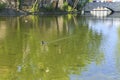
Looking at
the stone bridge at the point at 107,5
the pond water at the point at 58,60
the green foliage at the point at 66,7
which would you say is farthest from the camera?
the stone bridge at the point at 107,5

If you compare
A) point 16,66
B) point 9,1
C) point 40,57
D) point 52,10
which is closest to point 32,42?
point 40,57

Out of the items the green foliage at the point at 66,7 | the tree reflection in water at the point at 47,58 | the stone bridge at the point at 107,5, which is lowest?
the stone bridge at the point at 107,5

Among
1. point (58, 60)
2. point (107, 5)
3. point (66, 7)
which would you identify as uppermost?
point (58, 60)

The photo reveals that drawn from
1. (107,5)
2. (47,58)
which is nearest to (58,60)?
(47,58)

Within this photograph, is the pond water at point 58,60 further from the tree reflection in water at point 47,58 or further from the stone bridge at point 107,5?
the stone bridge at point 107,5

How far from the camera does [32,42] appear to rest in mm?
24859

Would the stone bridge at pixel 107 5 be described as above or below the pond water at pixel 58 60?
below

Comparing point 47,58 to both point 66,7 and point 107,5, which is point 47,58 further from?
point 107,5

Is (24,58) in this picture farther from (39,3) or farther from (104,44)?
(39,3)

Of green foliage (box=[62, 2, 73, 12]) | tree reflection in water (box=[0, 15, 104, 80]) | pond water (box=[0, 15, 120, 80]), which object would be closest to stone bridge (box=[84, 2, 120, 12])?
green foliage (box=[62, 2, 73, 12])

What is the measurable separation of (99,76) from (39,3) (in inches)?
2230

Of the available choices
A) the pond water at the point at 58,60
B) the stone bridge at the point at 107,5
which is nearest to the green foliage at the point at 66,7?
the stone bridge at the point at 107,5

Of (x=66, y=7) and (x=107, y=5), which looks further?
(x=107, y=5)

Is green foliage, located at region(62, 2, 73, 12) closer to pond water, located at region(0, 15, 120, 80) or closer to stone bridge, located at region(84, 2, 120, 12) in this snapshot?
stone bridge, located at region(84, 2, 120, 12)
